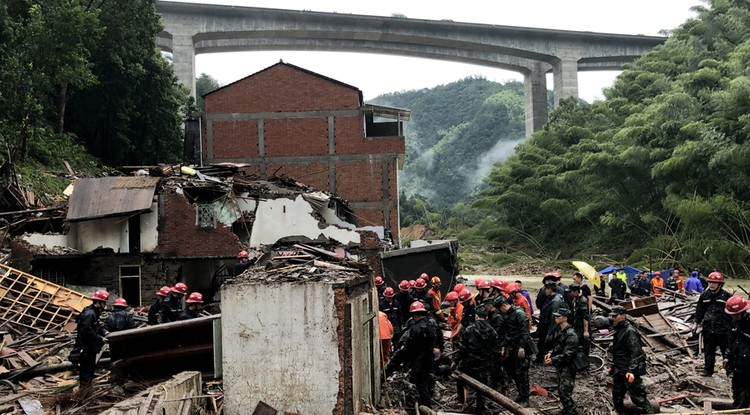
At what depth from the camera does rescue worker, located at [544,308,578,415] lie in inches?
356

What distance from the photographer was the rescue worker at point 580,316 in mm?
10823

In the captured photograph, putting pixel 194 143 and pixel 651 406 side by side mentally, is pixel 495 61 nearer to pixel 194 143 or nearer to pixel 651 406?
pixel 194 143

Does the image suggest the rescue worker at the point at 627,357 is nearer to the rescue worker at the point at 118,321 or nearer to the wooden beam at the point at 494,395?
the wooden beam at the point at 494,395

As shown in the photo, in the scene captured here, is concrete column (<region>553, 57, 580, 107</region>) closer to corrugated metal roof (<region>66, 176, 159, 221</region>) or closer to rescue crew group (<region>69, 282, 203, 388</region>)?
corrugated metal roof (<region>66, 176, 159, 221</region>)

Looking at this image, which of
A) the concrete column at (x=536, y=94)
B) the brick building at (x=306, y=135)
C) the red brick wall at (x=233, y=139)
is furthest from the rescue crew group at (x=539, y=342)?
the concrete column at (x=536, y=94)

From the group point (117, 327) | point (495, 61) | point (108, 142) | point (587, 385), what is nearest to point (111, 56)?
point (108, 142)

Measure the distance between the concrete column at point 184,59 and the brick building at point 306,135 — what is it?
15002 mm

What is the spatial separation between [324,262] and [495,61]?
50478mm

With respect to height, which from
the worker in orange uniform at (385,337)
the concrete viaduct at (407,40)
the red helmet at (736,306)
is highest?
the concrete viaduct at (407,40)

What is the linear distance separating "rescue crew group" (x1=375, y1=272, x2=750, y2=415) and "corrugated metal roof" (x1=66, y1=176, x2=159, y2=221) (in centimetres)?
1005

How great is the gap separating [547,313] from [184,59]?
39.6m

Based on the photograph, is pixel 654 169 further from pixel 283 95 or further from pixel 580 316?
pixel 580 316

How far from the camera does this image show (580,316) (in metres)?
11.0

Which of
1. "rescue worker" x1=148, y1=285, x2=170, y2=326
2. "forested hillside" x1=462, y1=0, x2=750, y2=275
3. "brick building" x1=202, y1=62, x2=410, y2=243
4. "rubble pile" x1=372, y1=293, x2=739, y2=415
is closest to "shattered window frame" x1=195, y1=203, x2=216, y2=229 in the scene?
"rescue worker" x1=148, y1=285, x2=170, y2=326
